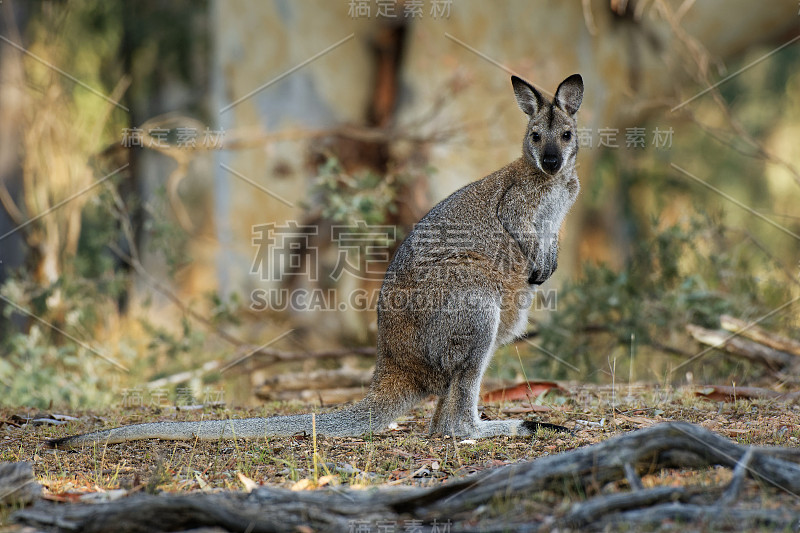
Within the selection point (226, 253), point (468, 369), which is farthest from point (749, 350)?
point (226, 253)

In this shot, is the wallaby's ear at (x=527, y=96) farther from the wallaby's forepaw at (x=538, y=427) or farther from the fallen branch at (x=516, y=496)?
the fallen branch at (x=516, y=496)

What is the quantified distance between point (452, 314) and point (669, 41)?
316 inches

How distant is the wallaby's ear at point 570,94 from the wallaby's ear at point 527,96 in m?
0.12

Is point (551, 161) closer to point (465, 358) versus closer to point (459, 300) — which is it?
point (459, 300)

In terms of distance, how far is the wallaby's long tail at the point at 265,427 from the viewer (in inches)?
174

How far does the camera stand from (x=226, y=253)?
11.8 m

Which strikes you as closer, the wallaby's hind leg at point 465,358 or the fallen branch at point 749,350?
the wallaby's hind leg at point 465,358

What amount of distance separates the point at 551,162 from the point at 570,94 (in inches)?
18.6

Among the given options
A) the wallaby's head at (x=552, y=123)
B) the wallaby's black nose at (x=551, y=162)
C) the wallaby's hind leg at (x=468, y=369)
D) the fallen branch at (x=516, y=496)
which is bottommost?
the fallen branch at (x=516, y=496)

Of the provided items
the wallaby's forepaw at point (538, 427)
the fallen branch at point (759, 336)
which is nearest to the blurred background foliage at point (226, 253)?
the fallen branch at point (759, 336)

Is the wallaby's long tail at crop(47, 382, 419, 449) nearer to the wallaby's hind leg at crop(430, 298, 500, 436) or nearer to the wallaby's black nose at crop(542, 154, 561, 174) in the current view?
the wallaby's hind leg at crop(430, 298, 500, 436)

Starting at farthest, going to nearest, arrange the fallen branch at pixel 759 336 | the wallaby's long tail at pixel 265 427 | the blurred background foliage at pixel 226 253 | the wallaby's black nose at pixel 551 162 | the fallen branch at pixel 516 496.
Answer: the blurred background foliage at pixel 226 253 < the fallen branch at pixel 759 336 < the wallaby's black nose at pixel 551 162 < the wallaby's long tail at pixel 265 427 < the fallen branch at pixel 516 496

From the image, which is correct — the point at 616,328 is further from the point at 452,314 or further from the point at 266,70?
the point at 266,70

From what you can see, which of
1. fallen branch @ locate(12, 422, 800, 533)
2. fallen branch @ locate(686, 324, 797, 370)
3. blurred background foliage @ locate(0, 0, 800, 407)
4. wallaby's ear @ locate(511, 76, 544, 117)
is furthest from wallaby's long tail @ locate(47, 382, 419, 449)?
fallen branch @ locate(686, 324, 797, 370)
